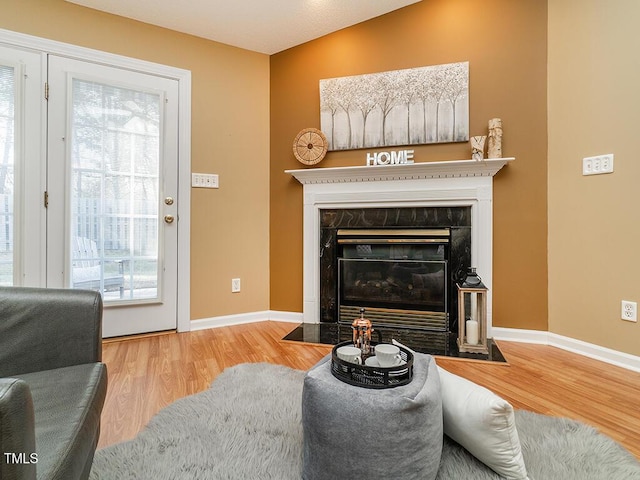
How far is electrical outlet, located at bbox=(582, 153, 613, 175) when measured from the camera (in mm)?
2068

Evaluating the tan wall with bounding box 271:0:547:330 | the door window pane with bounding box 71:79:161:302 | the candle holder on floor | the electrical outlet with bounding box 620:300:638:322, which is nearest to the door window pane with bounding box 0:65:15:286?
the door window pane with bounding box 71:79:161:302

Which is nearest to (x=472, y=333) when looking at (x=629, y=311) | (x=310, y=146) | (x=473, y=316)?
(x=473, y=316)

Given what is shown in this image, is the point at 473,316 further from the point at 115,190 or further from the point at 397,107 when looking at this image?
the point at 115,190

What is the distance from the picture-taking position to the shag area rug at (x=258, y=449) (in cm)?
108

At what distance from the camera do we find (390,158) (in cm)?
266

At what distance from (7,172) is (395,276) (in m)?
2.90

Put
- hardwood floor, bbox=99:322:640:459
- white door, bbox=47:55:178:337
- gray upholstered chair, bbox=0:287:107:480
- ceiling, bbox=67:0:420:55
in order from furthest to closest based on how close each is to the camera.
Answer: ceiling, bbox=67:0:420:55 < white door, bbox=47:55:178:337 < hardwood floor, bbox=99:322:640:459 < gray upholstered chair, bbox=0:287:107:480

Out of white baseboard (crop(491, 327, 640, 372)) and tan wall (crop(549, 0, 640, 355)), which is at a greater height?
tan wall (crop(549, 0, 640, 355))

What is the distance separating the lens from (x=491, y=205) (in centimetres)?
250

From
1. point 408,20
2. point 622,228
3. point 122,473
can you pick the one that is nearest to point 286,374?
point 122,473

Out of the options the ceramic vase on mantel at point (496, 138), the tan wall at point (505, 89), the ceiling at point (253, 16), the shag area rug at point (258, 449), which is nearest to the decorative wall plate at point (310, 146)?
the tan wall at point (505, 89)

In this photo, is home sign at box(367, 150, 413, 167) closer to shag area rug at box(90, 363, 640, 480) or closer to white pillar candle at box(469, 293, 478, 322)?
white pillar candle at box(469, 293, 478, 322)

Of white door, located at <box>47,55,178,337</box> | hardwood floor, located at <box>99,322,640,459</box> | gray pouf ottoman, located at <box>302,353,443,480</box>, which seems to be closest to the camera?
gray pouf ottoman, located at <box>302,353,443,480</box>

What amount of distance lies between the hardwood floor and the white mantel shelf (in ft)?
4.35
